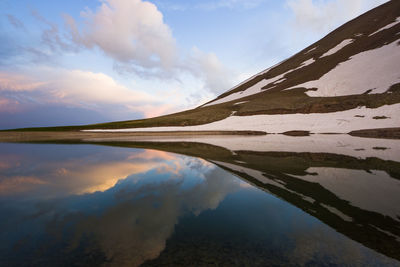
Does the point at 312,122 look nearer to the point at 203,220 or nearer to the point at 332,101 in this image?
the point at 332,101

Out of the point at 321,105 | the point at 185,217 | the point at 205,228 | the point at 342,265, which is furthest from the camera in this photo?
the point at 321,105

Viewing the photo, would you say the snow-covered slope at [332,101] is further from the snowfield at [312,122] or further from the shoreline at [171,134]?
the shoreline at [171,134]

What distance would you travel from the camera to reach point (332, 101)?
61750mm

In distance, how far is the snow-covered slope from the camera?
2029 inches

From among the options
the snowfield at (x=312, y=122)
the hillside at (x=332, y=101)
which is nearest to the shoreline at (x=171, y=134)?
the hillside at (x=332, y=101)

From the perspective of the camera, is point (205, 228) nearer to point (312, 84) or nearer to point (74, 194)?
point (74, 194)

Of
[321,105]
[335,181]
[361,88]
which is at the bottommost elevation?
[335,181]

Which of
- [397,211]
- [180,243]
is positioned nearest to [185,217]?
[180,243]

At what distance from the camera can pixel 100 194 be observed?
9.41m

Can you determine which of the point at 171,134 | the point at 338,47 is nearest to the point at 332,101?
the point at 171,134

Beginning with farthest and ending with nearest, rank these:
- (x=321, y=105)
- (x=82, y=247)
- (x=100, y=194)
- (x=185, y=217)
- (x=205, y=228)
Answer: (x=321, y=105)
(x=100, y=194)
(x=185, y=217)
(x=205, y=228)
(x=82, y=247)

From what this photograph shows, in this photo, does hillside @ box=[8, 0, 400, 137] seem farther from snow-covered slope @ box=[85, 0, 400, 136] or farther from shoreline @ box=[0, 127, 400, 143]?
shoreline @ box=[0, 127, 400, 143]

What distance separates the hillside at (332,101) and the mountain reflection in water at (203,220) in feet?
→ 144

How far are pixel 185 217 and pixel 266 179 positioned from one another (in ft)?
20.1
